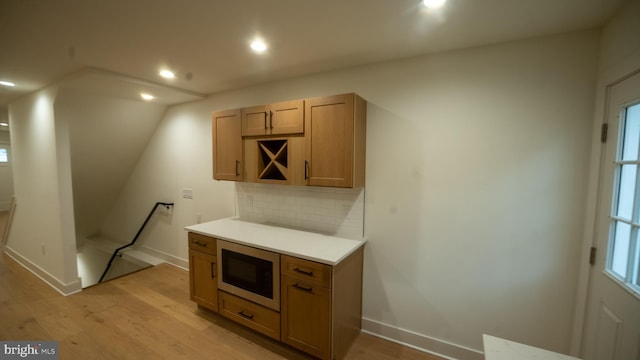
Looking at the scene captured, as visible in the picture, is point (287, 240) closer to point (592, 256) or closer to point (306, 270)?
point (306, 270)

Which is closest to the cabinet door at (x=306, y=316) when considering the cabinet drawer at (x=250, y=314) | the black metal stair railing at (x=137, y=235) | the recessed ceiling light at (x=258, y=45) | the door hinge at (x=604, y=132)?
the cabinet drawer at (x=250, y=314)

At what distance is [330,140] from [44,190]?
12.9 ft

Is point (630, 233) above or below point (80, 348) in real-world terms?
above

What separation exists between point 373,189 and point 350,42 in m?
1.28

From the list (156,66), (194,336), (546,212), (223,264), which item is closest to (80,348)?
(194,336)

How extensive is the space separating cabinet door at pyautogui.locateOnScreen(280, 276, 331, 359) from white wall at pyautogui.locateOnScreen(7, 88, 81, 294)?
301 centimetres

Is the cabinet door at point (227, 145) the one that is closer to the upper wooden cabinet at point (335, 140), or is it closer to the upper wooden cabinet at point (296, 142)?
the upper wooden cabinet at point (296, 142)

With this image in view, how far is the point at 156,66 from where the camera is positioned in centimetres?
247

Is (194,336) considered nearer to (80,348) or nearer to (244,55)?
(80,348)

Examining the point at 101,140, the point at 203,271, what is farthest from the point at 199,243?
the point at 101,140

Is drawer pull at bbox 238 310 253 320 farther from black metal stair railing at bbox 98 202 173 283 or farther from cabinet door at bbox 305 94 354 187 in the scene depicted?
black metal stair railing at bbox 98 202 173 283

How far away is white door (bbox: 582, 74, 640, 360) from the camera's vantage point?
1.29 m

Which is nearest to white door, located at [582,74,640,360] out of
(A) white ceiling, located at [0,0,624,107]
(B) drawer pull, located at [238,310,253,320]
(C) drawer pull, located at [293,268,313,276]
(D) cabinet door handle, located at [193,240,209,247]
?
(A) white ceiling, located at [0,0,624,107]

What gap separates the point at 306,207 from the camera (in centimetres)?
276
